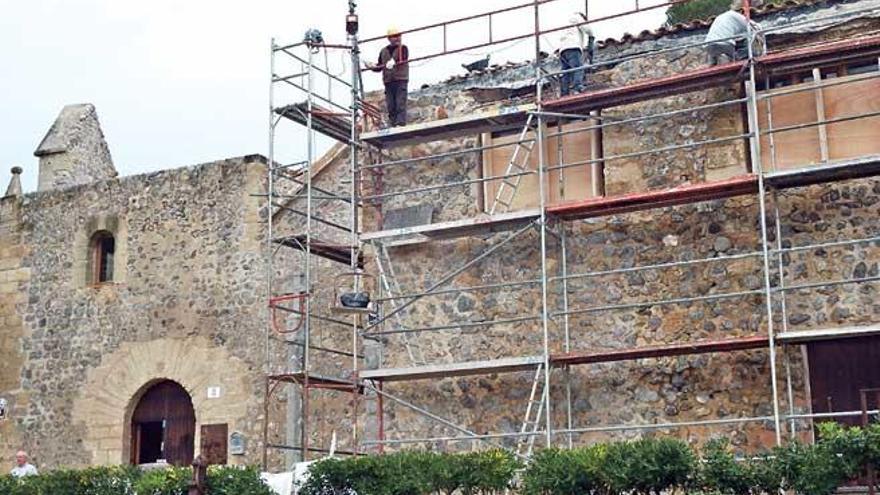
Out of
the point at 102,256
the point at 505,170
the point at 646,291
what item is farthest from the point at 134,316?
the point at 646,291

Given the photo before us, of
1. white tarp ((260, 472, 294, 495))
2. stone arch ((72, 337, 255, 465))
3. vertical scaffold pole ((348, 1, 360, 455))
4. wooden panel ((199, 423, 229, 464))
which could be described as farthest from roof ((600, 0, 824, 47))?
wooden panel ((199, 423, 229, 464))

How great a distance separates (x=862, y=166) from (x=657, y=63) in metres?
2.67

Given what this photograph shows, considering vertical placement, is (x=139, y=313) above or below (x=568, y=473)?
above

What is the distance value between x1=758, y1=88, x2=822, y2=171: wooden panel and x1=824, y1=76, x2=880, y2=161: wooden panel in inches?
6.0

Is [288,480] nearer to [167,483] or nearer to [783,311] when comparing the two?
[167,483]

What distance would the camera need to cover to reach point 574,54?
13.6m

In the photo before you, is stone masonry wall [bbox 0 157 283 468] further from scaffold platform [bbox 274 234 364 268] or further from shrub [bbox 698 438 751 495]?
shrub [bbox 698 438 751 495]

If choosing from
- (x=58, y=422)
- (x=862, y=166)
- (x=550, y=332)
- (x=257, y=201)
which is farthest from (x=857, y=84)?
(x=58, y=422)

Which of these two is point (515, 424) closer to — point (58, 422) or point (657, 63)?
point (657, 63)

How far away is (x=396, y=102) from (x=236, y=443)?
4637 mm

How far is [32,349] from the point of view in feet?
58.6

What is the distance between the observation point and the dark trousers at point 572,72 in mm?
13602

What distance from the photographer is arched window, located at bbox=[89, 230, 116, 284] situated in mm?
17828

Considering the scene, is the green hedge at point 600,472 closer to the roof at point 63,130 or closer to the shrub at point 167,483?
the shrub at point 167,483
